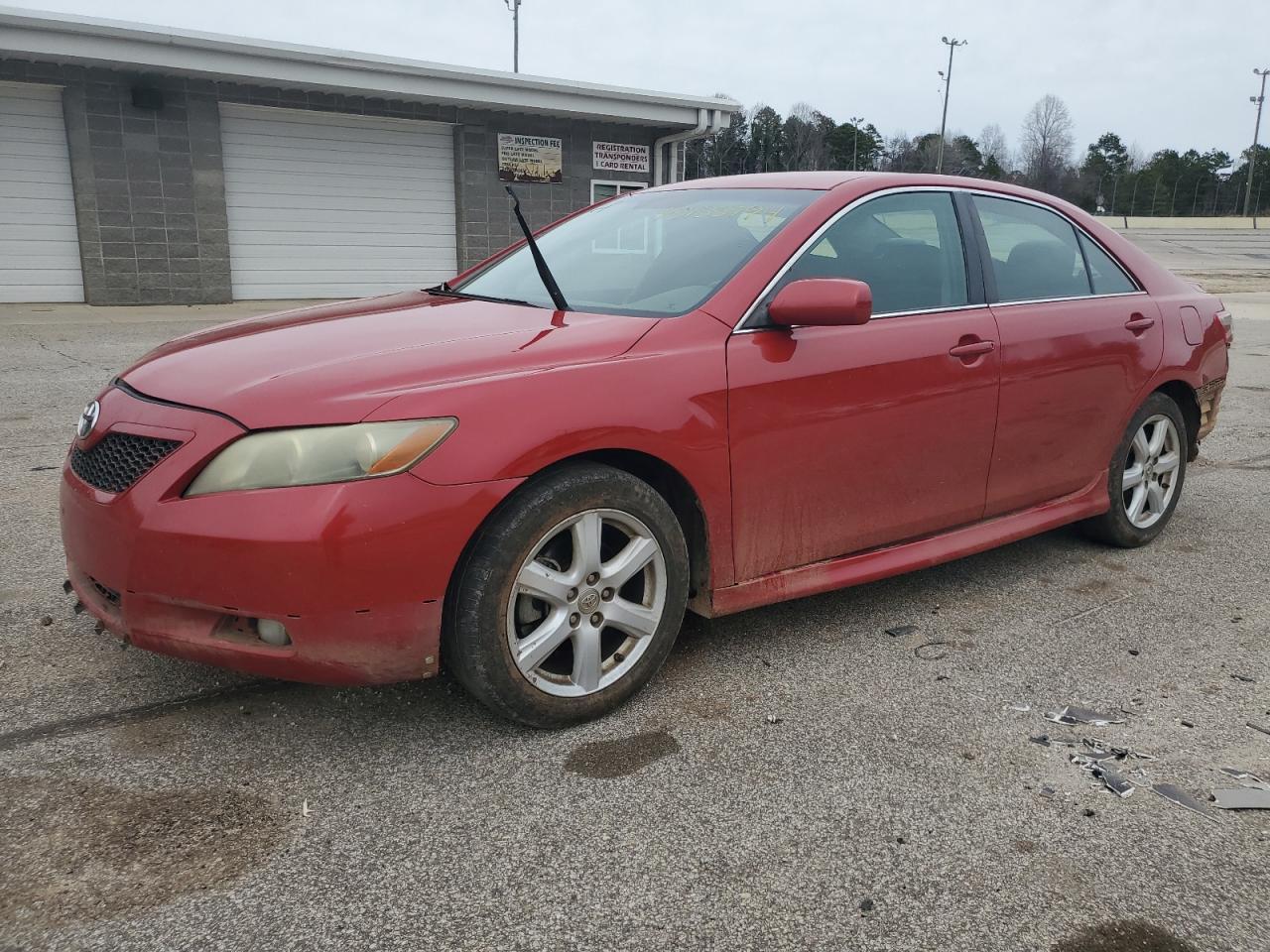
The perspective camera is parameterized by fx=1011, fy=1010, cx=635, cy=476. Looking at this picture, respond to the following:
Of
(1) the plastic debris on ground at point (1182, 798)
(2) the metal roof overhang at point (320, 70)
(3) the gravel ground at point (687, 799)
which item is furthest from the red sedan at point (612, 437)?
(2) the metal roof overhang at point (320, 70)

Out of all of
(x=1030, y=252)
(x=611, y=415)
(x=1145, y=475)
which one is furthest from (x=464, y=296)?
(x=1145, y=475)

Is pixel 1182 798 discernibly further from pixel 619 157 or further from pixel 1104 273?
pixel 619 157

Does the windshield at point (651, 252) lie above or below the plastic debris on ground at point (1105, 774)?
above

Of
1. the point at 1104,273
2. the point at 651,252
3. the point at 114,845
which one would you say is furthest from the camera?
the point at 1104,273

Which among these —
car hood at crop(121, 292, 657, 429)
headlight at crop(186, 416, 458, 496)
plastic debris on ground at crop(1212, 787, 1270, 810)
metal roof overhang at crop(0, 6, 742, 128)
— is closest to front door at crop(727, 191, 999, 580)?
car hood at crop(121, 292, 657, 429)

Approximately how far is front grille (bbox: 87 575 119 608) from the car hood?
→ 0.51 metres

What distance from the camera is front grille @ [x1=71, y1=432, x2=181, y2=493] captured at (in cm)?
251

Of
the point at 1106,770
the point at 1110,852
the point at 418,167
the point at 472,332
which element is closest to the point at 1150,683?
the point at 1106,770

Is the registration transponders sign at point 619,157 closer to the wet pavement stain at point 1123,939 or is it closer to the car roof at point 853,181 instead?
the car roof at point 853,181

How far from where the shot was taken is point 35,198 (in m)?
14.3

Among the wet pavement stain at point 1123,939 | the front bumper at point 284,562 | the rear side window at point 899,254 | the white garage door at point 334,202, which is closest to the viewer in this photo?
the wet pavement stain at point 1123,939

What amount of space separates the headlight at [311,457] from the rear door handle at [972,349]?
1.99 meters

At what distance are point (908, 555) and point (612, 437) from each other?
1.35m

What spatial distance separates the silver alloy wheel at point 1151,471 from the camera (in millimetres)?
4418
